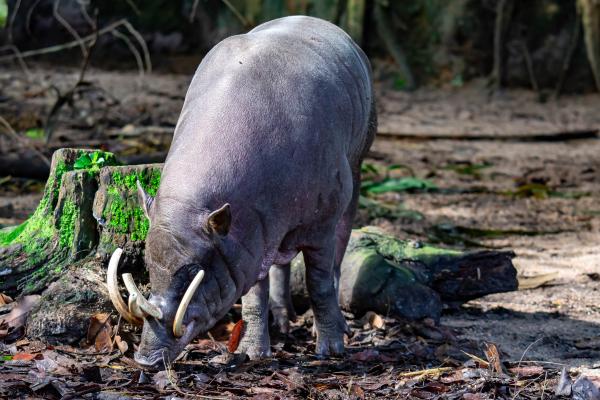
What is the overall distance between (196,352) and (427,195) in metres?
4.83

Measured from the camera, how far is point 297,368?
4797mm

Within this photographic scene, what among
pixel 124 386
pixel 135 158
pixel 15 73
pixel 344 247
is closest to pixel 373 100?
pixel 344 247

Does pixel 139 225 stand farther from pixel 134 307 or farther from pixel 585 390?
pixel 585 390

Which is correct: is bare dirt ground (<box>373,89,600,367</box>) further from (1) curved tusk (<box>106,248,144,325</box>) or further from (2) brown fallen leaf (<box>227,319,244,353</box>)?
Answer: (1) curved tusk (<box>106,248,144,325</box>)

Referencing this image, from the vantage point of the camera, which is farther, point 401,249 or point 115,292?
point 401,249

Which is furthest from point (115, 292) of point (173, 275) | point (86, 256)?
point (86, 256)

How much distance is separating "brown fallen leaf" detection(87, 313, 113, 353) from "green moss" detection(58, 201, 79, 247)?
1.67 ft

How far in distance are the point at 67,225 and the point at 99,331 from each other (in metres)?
0.66

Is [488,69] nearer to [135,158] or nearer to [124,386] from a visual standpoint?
[135,158]

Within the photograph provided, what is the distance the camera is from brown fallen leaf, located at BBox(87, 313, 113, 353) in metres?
4.85

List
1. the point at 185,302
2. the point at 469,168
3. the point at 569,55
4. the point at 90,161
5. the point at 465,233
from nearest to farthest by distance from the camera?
1. the point at 185,302
2. the point at 90,161
3. the point at 465,233
4. the point at 469,168
5. the point at 569,55

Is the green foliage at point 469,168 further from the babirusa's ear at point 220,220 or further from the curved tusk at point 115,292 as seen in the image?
the curved tusk at point 115,292

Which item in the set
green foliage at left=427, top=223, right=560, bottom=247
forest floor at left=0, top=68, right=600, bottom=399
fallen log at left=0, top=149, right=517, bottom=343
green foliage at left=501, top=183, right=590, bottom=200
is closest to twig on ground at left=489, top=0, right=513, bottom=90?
forest floor at left=0, top=68, right=600, bottom=399

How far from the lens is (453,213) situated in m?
8.72
